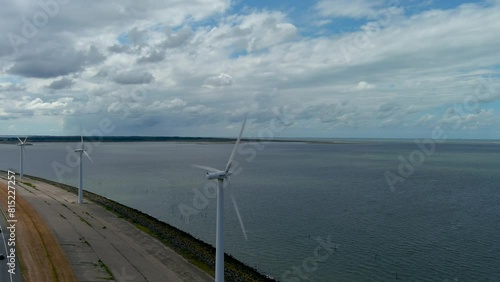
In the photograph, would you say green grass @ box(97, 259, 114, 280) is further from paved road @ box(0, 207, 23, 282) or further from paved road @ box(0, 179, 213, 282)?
paved road @ box(0, 207, 23, 282)

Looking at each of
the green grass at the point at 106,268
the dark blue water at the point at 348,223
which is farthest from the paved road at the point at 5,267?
the dark blue water at the point at 348,223

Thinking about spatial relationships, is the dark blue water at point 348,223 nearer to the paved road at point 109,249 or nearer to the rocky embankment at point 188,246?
the rocky embankment at point 188,246

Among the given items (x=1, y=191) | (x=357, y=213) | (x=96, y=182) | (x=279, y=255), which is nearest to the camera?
(x=279, y=255)

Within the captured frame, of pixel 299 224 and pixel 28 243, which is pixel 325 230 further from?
pixel 28 243

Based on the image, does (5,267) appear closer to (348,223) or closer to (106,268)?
(106,268)

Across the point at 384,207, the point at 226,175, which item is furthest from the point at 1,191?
the point at 384,207
